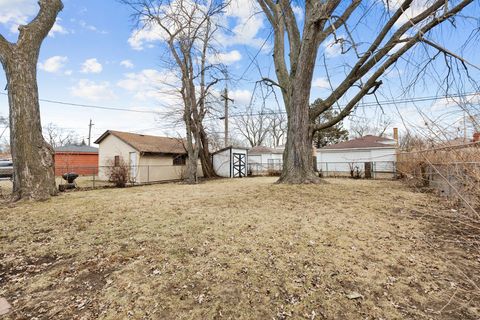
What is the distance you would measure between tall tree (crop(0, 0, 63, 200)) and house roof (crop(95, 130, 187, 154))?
24.4ft

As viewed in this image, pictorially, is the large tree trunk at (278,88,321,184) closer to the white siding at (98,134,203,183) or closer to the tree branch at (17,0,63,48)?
the tree branch at (17,0,63,48)

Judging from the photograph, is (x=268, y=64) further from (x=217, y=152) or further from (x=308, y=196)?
(x=217, y=152)

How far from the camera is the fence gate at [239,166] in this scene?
61.5ft

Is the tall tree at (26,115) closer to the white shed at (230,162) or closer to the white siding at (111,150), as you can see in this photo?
the white siding at (111,150)

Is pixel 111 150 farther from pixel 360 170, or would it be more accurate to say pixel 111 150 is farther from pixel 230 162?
pixel 360 170

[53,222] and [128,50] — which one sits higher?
[128,50]

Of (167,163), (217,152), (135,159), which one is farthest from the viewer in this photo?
(217,152)

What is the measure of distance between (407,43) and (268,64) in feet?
12.8

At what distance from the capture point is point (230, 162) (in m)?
18.4

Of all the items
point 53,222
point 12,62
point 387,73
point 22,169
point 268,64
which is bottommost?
point 53,222

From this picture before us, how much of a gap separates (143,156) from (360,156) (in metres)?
15.9

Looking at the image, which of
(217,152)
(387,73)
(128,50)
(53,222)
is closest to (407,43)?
(387,73)

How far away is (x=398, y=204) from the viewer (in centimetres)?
543

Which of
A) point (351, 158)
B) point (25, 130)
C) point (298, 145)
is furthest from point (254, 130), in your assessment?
point (25, 130)
